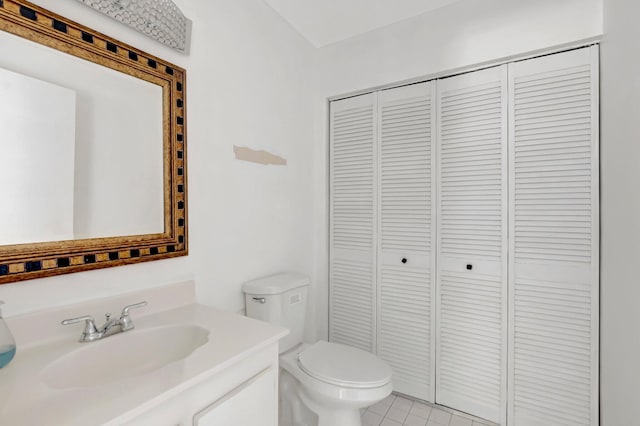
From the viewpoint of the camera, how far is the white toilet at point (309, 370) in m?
1.33

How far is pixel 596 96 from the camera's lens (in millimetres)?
1472

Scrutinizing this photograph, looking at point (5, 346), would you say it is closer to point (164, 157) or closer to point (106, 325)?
point (106, 325)

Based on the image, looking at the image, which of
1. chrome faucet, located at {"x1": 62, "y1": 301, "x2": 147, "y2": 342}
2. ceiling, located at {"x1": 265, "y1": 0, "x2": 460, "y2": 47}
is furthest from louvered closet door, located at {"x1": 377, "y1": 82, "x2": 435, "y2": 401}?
chrome faucet, located at {"x1": 62, "y1": 301, "x2": 147, "y2": 342}

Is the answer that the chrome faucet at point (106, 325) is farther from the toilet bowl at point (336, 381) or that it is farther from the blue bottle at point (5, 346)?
the toilet bowl at point (336, 381)

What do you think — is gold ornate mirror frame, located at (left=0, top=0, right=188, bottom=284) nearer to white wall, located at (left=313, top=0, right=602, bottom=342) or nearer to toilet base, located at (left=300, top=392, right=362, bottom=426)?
toilet base, located at (left=300, top=392, right=362, bottom=426)

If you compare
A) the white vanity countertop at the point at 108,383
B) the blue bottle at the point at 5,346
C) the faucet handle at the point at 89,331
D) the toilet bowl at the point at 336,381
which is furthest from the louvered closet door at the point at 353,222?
the blue bottle at the point at 5,346

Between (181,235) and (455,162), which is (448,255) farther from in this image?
(181,235)

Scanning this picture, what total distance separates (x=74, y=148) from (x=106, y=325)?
0.59 meters

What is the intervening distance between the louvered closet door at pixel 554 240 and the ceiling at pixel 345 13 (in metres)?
0.69

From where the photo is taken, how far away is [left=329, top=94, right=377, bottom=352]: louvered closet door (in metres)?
2.08

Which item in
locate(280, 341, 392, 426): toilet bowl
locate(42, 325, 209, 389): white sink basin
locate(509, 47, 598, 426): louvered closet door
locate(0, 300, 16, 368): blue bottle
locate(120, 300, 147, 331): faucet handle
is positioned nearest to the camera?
locate(0, 300, 16, 368): blue bottle

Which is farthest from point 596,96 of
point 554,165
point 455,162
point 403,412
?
point 403,412
